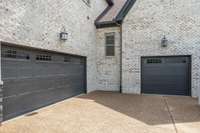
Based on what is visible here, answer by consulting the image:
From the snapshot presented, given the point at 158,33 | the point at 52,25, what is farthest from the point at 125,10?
the point at 52,25

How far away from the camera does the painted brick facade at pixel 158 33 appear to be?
871 cm

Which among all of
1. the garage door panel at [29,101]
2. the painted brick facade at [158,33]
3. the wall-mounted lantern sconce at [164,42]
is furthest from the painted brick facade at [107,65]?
the garage door panel at [29,101]

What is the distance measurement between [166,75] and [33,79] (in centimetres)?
701

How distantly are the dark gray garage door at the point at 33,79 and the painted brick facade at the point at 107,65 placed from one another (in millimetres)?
2705

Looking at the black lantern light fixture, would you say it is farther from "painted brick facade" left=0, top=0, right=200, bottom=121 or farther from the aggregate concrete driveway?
the aggregate concrete driveway

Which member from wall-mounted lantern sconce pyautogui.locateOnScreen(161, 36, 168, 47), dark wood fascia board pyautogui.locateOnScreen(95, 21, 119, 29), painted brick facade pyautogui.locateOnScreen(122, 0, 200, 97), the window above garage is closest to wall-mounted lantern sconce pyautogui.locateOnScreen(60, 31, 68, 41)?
dark wood fascia board pyautogui.locateOnScreen(95, 21, 119, 29)

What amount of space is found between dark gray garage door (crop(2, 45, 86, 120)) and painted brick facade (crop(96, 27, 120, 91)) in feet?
8.87

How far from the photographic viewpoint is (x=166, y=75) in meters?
9.16

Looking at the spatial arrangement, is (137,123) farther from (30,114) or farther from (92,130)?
(30,114)

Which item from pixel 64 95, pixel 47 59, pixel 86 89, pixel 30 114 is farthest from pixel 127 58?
pixel 30 114

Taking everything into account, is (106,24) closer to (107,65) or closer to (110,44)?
(110,44)

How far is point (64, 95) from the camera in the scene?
24.8 ft

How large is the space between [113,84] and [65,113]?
207 inches

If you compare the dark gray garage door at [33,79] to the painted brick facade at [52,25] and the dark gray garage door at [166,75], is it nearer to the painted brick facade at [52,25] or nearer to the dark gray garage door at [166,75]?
the painted brick facade at [52,25]
